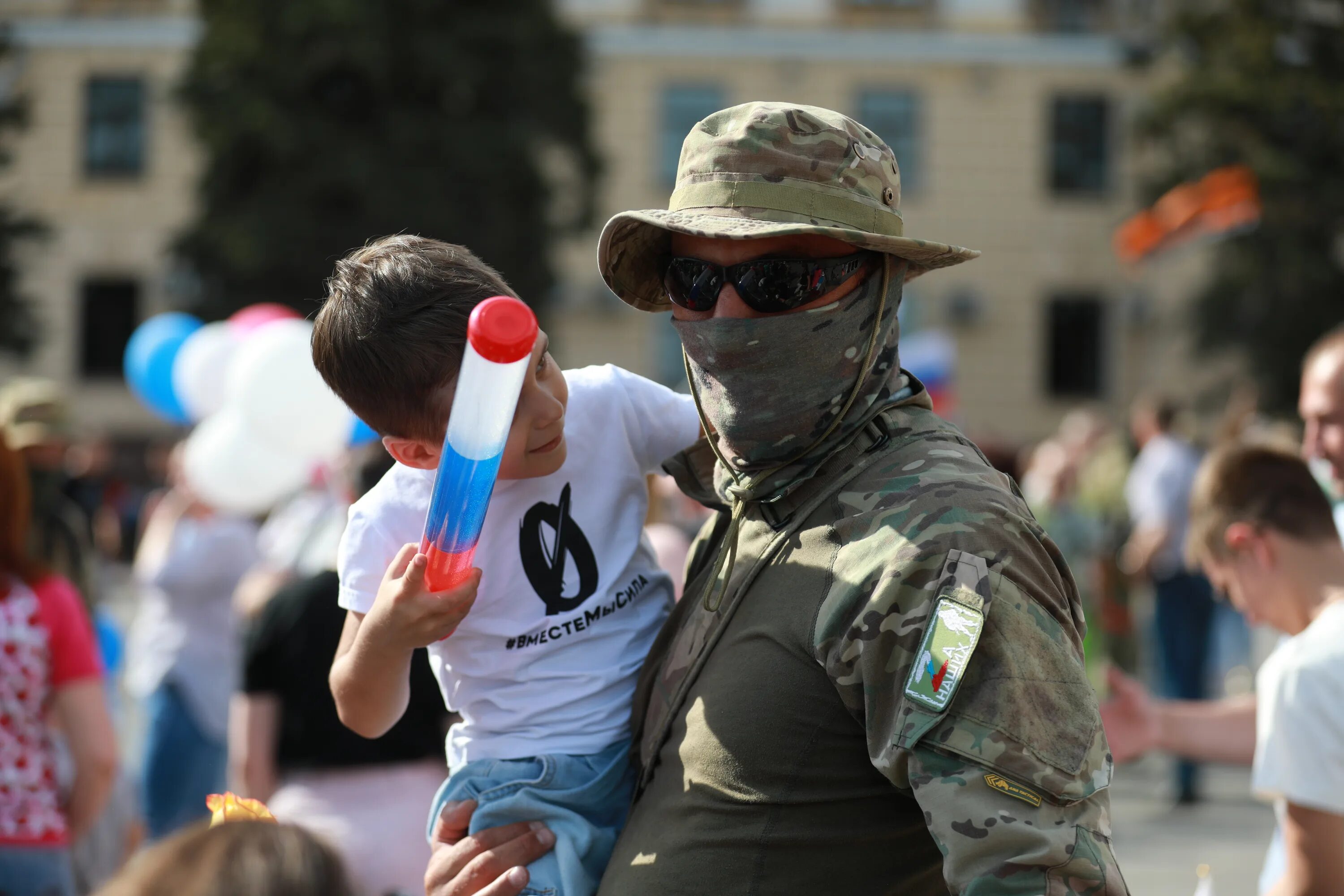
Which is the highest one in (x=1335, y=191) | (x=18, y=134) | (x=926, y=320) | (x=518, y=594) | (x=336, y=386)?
(x=336, y=386)

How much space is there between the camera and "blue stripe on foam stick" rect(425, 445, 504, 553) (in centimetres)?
183

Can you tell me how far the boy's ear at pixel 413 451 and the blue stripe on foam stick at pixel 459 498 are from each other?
0.78ft

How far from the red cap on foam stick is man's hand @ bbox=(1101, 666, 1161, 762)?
193 centimetres

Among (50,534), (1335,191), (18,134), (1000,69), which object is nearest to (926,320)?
(1000,69)

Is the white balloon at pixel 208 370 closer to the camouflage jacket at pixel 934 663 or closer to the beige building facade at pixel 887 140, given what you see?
the camouflage jacket at pixel 934 663

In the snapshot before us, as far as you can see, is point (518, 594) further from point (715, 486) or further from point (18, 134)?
point (18, 134)

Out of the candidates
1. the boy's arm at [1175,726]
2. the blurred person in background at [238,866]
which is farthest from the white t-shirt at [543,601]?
the boy's arm at [1175,726]

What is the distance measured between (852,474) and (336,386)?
762 millimetres

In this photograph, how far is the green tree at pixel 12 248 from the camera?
61.2ft

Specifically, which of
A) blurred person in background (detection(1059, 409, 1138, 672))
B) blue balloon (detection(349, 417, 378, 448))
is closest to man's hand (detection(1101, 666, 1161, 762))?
blue balloon (detection(349, 417, 378, 448))

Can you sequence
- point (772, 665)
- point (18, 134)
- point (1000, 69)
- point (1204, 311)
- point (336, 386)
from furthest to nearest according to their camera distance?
1. point (1000, 69)
2. point (1204, 311)
3. point (18, 134)
4. point (336, 386)
5. point (772, 665)

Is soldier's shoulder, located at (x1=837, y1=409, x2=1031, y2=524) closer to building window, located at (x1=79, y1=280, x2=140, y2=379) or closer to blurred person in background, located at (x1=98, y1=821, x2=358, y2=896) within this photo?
blurred person in background, located at (x1=98, y1=821, x2=358, y2=896)

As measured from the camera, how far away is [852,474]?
1992mm

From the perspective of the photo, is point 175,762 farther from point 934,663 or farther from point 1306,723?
point 934,663
